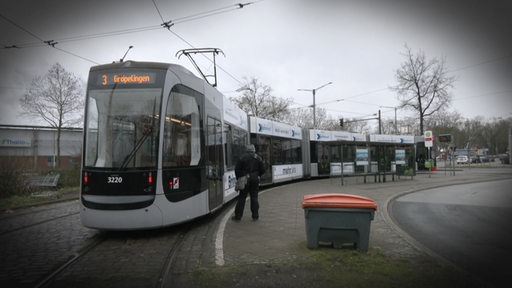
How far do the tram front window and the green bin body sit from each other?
3.10 m

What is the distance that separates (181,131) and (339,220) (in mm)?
3586

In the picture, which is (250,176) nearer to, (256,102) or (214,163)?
(214,163)

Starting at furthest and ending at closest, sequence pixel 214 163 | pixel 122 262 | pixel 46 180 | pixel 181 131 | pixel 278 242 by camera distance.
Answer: pixel 46 180 → pixel 214 163 → pixel 181 131 → pixel 278 242 → pixel 122 262

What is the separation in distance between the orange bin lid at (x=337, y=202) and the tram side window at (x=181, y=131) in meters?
2.87

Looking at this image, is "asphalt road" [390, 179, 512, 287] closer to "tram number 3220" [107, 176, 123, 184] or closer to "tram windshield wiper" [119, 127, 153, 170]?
"tram windshield wiper" [119, 127, 153, 170]

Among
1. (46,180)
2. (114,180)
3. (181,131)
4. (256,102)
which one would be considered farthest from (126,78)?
(256,102)

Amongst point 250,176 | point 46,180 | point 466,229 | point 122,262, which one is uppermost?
point 250,176

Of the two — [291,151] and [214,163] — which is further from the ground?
[291,151]

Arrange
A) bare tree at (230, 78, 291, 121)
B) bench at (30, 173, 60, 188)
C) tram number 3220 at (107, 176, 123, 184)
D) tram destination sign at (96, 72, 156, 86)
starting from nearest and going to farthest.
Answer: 1. tram number 3220 at (107, 176, 123, 184)
2. tram destination sign at (96, 72, 156, 86)
3. bench at (30, 173, 60, 188)
4. bare tree at (230, 78, 291, 121)

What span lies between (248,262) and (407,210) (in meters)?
7.50

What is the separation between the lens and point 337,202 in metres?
5.71

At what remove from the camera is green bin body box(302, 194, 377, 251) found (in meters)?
5.67

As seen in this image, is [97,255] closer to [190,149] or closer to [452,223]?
[190,149]

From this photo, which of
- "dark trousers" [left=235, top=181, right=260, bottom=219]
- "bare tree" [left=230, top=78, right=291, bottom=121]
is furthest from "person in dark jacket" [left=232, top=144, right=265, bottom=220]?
"bare tree" [left=230, top=78, right=291, bottom=121]
